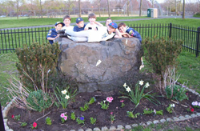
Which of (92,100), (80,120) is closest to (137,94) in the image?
(92,100)

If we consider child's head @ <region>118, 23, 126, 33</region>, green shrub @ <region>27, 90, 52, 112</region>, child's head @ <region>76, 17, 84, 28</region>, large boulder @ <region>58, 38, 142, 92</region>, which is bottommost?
green shrub @ <region>27, 90, 52, 112</region>

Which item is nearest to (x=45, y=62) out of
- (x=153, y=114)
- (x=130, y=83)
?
(x=130, y=83)

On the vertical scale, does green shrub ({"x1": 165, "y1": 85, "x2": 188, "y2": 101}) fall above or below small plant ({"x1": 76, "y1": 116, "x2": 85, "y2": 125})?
above

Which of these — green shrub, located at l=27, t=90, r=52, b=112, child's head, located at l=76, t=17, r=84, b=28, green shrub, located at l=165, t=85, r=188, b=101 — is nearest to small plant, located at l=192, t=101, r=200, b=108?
green shrub, located at l=165, t=85, r=188, b=101

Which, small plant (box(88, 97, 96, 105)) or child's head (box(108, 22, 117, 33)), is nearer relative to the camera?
small plant (box(88, 97, 96, 105))

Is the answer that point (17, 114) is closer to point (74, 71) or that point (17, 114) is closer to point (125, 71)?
point (74, 71)

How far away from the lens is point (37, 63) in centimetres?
399

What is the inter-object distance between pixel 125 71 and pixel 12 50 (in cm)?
717

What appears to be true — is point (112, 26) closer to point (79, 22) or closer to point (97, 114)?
point (79, 22)

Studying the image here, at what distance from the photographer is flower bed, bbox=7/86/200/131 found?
349 cm

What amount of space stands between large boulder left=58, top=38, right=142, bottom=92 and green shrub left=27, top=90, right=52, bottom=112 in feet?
2.67

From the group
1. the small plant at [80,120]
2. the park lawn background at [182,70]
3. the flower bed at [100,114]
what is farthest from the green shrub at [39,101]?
the park lawn background at [182,70]

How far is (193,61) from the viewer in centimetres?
745

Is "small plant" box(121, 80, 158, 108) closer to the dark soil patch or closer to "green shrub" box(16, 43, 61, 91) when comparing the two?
the dark soil patch
